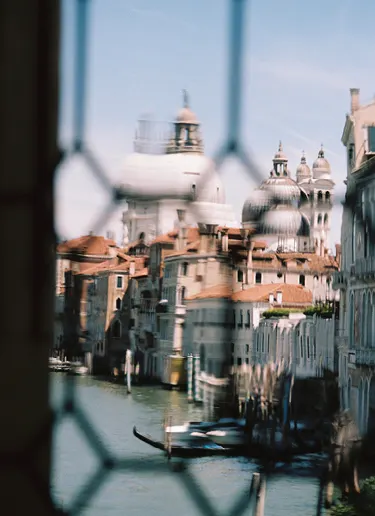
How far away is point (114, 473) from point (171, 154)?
15 cm

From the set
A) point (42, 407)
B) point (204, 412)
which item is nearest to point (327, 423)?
point (204, 412)

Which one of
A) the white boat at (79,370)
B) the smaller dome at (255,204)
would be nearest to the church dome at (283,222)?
the smaller dome at (255,204)

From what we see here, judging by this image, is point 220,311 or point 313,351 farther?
point 313,351

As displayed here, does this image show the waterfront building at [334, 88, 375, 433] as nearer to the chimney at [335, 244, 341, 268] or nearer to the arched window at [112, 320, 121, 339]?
the chimney at [335, 244, 341, 268]

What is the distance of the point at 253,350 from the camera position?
371 millimetres

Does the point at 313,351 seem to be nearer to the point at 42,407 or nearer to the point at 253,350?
the point at 253,350

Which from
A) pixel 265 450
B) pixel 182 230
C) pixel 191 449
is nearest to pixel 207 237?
pixel 182 230

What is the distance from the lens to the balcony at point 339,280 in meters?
0.39

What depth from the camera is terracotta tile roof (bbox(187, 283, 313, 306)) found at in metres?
0.32

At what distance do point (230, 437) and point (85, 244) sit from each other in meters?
0.16

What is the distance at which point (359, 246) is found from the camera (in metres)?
0.35

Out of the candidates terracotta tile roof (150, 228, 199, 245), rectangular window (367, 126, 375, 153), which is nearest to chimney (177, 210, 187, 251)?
terracotta tile roof (150, 228, 199, 245)

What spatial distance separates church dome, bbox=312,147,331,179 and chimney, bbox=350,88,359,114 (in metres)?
0.03

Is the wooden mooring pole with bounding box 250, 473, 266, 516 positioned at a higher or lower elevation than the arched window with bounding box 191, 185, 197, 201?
lower
